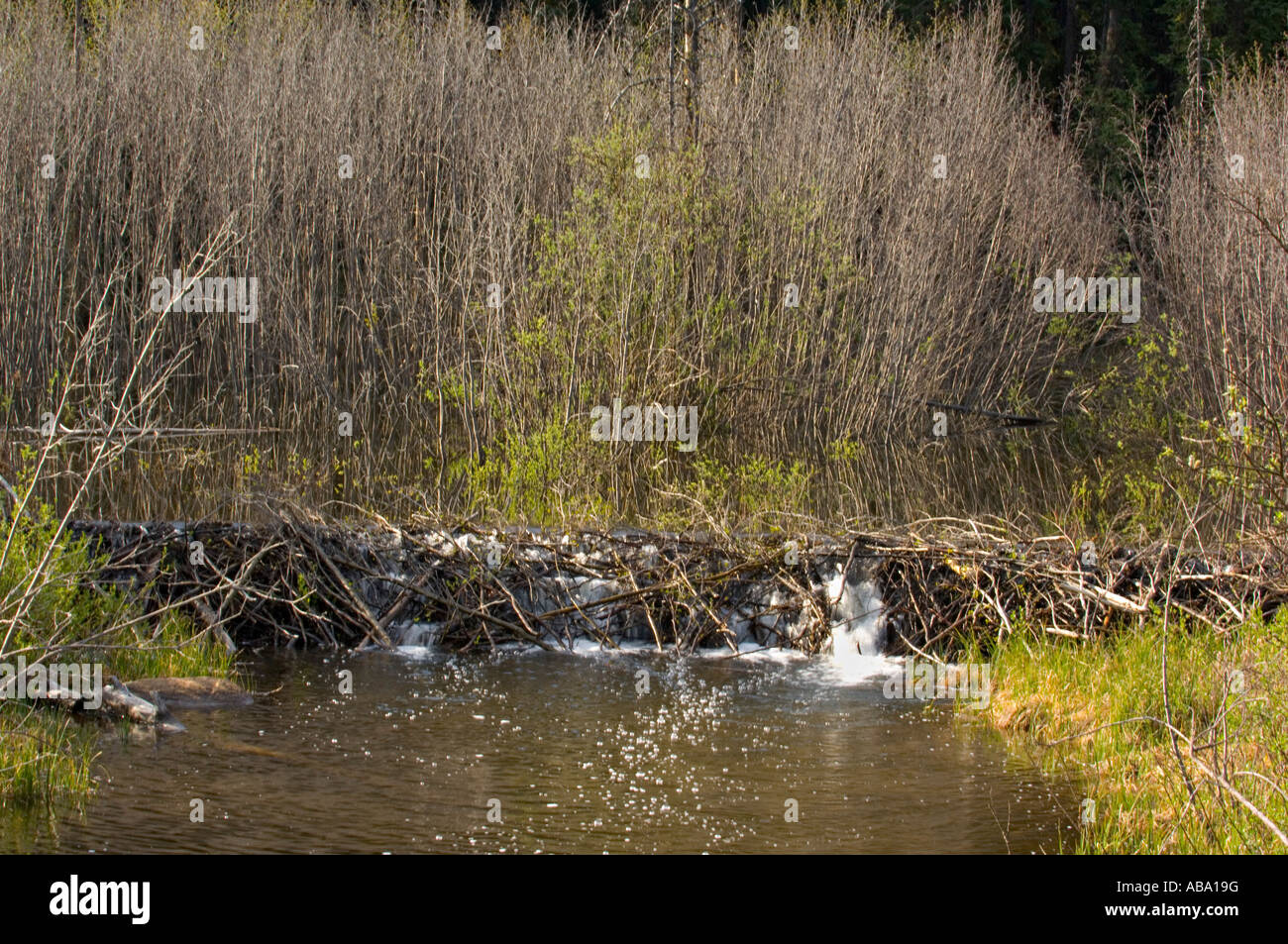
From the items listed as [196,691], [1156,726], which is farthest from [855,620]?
[196,691]

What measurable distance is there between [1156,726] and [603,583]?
3.33 meters

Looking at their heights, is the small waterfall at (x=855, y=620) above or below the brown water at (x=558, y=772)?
above

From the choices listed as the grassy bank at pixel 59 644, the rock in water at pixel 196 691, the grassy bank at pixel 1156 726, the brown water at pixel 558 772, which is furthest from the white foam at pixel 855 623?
the grassy bank at pixel 59 644

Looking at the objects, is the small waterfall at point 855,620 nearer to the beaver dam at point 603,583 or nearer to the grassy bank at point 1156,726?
the beaver dam at point 603,583

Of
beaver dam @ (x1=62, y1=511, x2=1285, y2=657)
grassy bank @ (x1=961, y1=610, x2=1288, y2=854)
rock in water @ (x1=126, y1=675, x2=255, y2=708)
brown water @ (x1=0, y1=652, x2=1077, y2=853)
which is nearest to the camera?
grassy bank @ (x1=961, y1=610, x2=1288, y2=854)

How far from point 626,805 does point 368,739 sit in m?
1.38

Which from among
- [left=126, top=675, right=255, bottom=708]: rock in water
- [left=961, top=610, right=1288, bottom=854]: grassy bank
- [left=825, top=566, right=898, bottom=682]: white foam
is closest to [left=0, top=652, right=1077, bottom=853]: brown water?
[left=126, top=675, right=255, bottom=708]: rock in water

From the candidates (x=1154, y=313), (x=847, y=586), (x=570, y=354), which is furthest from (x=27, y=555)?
(x=1154, y=313)

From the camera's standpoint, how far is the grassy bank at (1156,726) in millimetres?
4422

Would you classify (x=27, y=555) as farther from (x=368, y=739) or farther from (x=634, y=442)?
(x=634, y=442)

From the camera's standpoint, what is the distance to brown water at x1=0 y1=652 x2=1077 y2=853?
16.5 ft

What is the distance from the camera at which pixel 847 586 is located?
8.02 metres

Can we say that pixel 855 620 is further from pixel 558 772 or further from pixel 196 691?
pixel 196 691

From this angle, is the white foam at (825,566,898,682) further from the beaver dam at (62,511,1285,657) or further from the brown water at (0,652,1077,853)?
the brown water at (0,652,1077,853)
